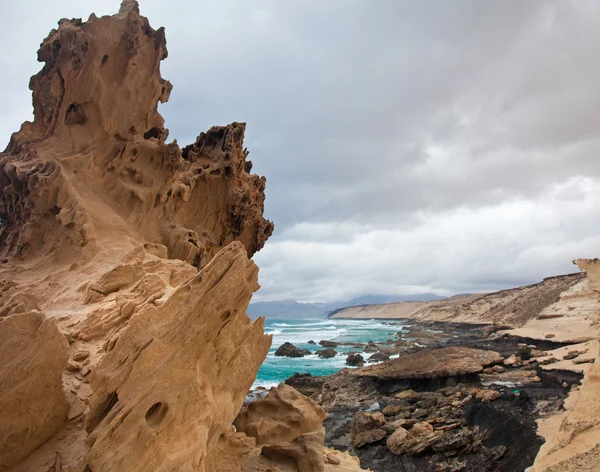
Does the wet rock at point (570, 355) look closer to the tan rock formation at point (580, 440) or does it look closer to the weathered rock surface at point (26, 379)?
the tan rock formation at point (580, 440)

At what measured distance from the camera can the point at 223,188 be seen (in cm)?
1766

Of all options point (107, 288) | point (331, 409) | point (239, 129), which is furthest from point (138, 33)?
point (331, 409)

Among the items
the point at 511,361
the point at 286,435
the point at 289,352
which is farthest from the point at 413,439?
the point at 289,352

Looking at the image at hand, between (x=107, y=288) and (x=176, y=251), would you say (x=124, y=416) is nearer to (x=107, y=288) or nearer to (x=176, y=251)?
(x=107, y=288)

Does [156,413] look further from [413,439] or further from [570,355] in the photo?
[570,355]

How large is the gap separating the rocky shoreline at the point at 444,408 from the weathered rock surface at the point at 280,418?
611cm

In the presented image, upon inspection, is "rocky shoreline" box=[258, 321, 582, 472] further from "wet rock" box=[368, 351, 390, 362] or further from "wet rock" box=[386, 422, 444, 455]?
"wet rock" box=[368, 351, 390, 362]

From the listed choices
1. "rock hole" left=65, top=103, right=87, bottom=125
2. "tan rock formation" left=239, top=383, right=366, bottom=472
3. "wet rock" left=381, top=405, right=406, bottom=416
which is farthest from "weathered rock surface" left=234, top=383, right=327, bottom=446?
"rock hole" left=65, top=103, right=87, bottom=125

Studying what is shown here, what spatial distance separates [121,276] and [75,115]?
8386 millimetres

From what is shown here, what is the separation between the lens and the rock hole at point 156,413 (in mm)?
5084

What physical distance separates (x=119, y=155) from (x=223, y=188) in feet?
16.3

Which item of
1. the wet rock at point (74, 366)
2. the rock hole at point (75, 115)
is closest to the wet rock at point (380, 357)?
the rock hole at point (75, 115)

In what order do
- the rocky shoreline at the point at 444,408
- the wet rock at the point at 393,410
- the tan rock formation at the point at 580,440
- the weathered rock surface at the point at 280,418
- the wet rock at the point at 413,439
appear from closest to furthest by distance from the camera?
the tan rock formation at the point at 580,440 < the weathered rock surface at the point at 280,418 < the rocky shoreline at the point at 444,408 < the wet rock at the point at 413,439 < the wet rock at the point at 393,410

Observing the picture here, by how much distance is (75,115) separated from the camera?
45.6 feet
